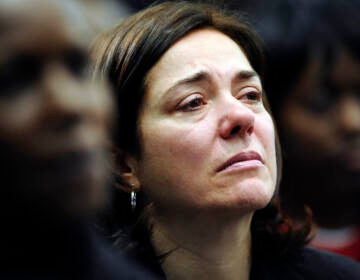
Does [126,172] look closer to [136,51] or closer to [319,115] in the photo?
[136,51]

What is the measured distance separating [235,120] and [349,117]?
85cm

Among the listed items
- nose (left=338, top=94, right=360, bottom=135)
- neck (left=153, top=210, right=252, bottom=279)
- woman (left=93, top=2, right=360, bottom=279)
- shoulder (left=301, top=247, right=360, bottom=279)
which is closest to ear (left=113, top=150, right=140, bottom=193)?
woman (left=93, top=2, right=360, bottom=279)

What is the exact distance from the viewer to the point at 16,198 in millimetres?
1024

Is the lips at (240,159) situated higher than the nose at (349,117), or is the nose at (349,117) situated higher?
the lips at (240,159)

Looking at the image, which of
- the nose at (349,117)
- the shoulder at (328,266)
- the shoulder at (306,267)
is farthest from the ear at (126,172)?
the nose at (349,117)

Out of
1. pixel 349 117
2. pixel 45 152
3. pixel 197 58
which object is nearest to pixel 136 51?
pixel 197 58

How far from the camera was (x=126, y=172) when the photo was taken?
2.09 metres

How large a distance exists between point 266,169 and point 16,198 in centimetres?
102

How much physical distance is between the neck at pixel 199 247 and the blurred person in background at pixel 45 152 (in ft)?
2.89

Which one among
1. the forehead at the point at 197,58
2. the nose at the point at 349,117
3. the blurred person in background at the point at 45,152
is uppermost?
the blurred person in background at the point at 45,152

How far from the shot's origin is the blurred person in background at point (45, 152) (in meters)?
1.02

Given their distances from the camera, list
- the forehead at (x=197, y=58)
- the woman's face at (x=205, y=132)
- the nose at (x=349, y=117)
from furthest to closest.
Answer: the nose at (x=349, y=117)
the forehead at (x=197, y=58)
the woman's face at (x=205, y=132)

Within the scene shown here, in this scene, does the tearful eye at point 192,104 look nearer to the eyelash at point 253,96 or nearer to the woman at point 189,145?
the woman at point 189,145

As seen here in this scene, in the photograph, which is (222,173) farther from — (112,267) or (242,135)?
(112,267)
